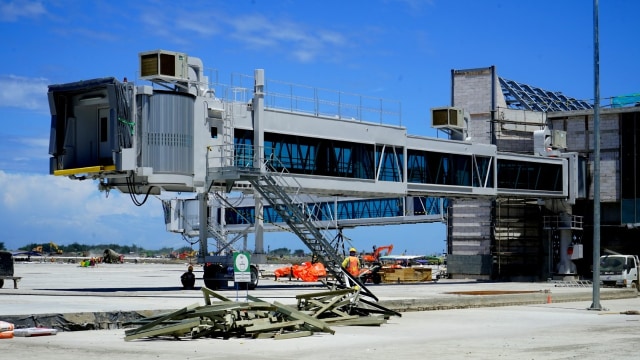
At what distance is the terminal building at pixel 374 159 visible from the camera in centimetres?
3991

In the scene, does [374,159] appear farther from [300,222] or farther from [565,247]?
[565,247]

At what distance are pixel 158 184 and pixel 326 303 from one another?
55.5 ft

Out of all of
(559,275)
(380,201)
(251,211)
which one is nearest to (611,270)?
(559,275)

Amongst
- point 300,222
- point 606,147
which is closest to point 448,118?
point 606,147

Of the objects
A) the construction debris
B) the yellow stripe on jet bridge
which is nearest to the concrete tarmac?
the construction debris

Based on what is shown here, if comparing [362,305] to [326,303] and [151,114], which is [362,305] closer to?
[326,303]

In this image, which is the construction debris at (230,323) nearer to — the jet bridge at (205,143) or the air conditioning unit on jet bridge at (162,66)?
the jet bridge at (205,143)

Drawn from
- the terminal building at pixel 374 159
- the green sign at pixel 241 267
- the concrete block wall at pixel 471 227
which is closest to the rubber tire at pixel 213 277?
the terminal building at pixel 374 159

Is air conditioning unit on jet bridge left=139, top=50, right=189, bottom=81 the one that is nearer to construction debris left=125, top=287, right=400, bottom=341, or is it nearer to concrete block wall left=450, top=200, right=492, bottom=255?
construction debris left=125, top=287, right=400, bottom=341

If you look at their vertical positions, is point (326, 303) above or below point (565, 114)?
below

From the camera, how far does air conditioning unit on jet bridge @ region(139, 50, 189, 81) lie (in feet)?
131

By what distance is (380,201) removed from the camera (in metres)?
116

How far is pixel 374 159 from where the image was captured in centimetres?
4903

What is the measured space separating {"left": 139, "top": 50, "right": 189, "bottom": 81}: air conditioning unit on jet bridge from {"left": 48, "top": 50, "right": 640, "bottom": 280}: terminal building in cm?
6
